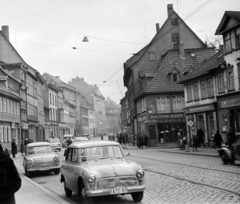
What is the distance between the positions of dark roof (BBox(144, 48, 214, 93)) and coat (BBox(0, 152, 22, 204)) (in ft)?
156

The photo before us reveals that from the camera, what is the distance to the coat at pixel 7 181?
5945 mm

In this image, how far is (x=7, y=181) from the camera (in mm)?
6004

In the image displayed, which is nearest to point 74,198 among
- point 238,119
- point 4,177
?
point 4,177

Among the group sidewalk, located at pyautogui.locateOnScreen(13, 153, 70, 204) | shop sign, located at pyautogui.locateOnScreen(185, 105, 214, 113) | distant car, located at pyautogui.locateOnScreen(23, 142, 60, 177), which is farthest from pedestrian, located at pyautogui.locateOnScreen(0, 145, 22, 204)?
shop sign, located at pyautogui.locateOnScreen(185, 105, 214, 113)

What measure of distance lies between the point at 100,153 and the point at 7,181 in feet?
18.6

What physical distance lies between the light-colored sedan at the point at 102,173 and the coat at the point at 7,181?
418cm

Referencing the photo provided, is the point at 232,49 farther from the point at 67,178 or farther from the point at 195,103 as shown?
the point at 67,178

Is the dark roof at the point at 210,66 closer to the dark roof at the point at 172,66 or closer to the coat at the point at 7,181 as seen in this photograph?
the dark roof at the point at 172,66

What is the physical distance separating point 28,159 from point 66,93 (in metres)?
93.4

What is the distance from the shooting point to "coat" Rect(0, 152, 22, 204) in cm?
595

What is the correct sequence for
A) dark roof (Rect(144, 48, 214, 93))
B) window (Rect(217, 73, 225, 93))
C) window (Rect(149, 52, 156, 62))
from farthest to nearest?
window (Rect(149, 52, 156, 62))
dark roof (Rect(144, 48, 214, 93))
window (Rect(217, 73, 225, 93))

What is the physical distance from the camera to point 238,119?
108ft

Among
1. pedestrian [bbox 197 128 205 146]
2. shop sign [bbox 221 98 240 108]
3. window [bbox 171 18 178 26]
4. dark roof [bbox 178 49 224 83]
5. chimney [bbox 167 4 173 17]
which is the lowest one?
pedestrian [bbox 197 128 205 146]

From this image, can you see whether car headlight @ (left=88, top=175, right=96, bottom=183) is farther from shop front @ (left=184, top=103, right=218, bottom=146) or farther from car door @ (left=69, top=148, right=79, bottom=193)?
shop front @ (left=184, top=103, right=218, bottom=146)
